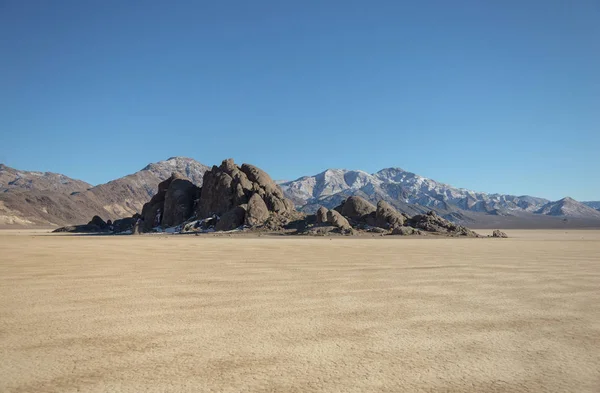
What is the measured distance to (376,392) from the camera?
133 inches

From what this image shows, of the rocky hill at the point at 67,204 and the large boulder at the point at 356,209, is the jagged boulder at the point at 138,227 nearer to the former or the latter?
the large boulder at the point at 356,209

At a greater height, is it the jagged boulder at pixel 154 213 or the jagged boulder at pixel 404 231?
the jagged boulder at pixel 154 213

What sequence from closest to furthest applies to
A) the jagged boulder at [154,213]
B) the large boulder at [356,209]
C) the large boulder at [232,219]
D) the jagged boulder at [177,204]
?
1. the large boulder at [232,219]
2. the large boulder at [356,209]
3. the jagged boulder at [177,204]
4. the jagged boulder at [154,213]

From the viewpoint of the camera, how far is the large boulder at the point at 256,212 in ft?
169

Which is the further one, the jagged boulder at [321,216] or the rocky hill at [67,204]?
the rocky hill at [67,204]

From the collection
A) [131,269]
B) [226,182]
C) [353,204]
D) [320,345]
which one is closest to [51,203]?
[226,182]

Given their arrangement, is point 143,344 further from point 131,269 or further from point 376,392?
point 131,269

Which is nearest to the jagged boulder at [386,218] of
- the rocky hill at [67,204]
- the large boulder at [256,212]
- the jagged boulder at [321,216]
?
the jagged boulder at [321,216]

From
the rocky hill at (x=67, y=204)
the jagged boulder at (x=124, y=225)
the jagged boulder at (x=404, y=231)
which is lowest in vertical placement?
the jagged boulder at (x=404, y=231)

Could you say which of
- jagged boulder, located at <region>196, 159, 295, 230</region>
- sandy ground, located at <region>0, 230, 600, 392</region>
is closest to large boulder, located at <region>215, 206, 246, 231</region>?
jagged boulder, located at <region>196, 159, 295, 230</region>

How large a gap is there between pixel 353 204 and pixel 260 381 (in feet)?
174

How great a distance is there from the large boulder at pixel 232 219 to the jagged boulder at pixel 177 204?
9.78 meters

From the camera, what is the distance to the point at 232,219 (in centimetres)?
5212

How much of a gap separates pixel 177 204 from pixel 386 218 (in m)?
31.1
